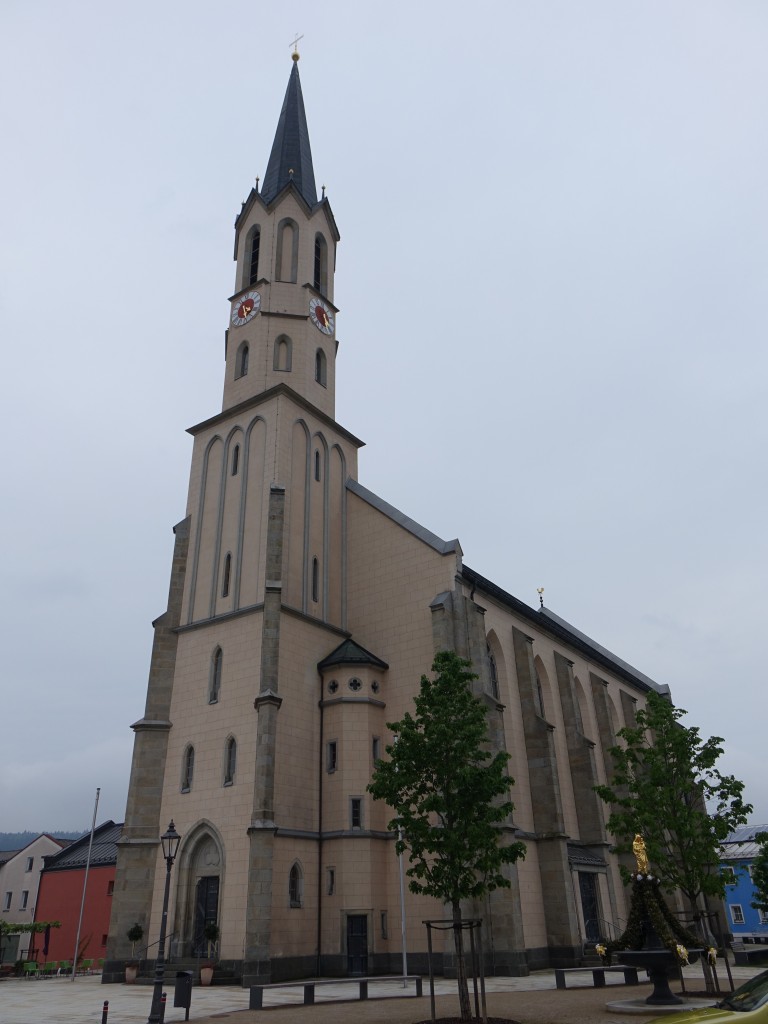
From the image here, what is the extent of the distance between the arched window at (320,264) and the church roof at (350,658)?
19.6 metres

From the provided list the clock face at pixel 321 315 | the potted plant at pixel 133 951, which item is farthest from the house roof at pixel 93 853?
the clock face at pixel 321 315

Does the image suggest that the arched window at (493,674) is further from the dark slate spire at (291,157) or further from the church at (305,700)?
the dark slate spire at (291,157)

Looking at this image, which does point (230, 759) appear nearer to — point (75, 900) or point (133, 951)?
point (133, 951)

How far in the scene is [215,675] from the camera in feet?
101

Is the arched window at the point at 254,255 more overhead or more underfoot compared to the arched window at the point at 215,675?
more overhead

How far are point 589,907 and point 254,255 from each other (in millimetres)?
35223

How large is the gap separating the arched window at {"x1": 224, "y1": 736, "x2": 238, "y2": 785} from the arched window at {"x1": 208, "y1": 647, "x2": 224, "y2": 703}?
199 centimetres

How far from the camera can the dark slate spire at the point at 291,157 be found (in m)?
43.7

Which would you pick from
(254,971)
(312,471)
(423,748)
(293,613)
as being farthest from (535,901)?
(312,471)

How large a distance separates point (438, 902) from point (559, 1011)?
11.1m

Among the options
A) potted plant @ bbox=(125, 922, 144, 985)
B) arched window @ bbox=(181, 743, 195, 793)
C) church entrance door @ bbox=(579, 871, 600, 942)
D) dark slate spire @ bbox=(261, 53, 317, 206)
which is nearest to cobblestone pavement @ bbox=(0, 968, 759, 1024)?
potted plant @ bbox=(125, 922, 144, 985)

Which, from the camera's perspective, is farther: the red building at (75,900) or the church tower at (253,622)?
the red building at (75,900)

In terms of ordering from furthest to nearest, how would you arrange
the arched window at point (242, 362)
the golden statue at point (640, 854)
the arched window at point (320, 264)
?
1. the arched window at point (320, 264)
2. the arched window at point (242, 362)
3. the golden statue at point (640, 854)

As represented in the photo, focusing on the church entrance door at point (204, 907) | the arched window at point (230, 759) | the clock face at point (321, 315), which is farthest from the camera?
the clock face at point (321, 315)
